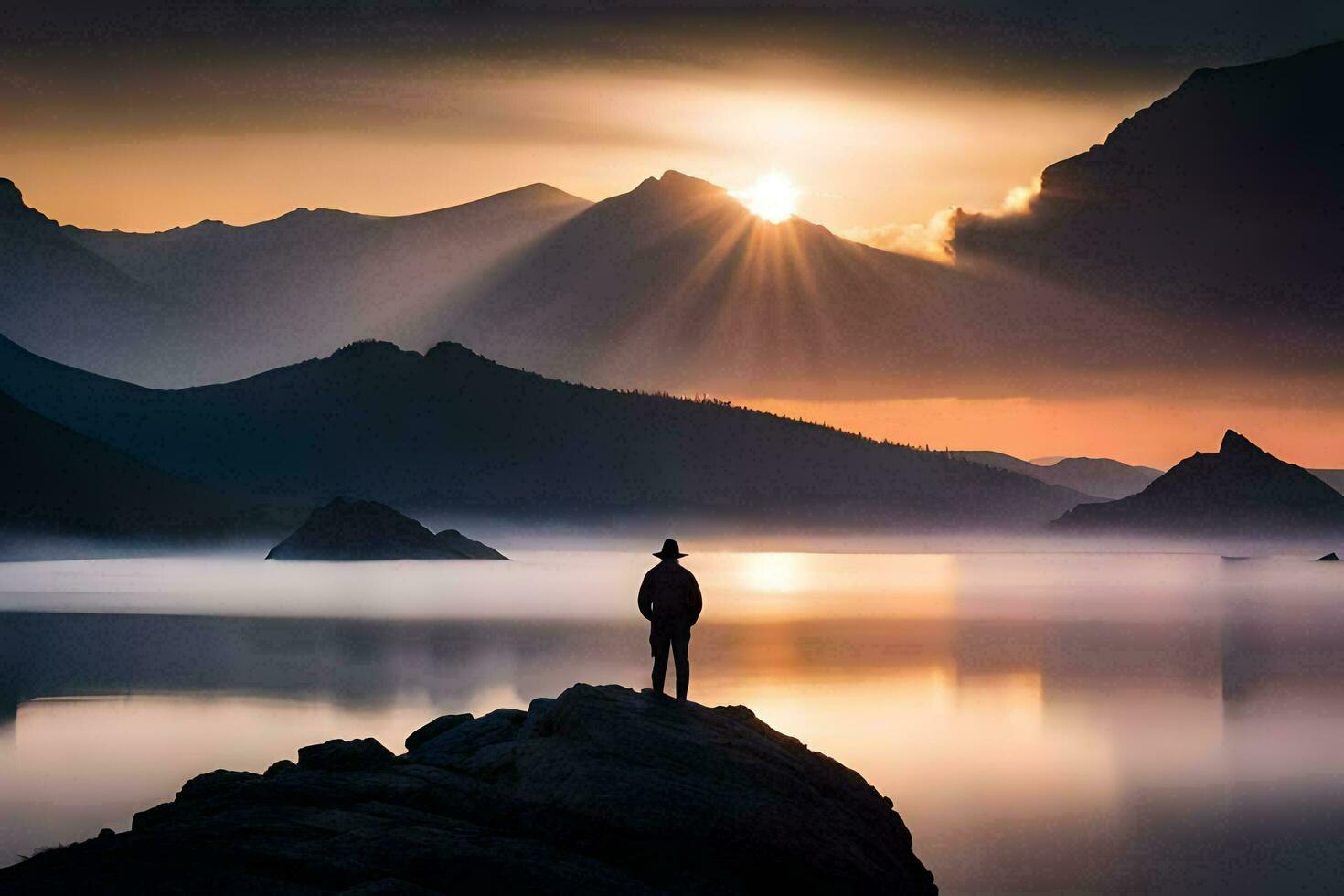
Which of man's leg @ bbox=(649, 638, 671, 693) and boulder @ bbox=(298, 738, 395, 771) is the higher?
man's leg @ bbox=(649, 638, 671, 693)

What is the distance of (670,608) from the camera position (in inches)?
1240

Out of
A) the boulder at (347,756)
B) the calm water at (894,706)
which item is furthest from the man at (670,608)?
the calm water at (894,706)

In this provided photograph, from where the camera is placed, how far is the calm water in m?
33.7

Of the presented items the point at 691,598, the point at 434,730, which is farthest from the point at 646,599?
the point at 434,730

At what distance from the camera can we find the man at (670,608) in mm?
31359

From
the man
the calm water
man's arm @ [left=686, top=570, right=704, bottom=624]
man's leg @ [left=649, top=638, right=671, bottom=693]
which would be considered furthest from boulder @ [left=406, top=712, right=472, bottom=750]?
the calm water

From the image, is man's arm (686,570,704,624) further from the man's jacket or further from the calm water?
the calm water

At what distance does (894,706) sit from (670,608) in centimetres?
2796

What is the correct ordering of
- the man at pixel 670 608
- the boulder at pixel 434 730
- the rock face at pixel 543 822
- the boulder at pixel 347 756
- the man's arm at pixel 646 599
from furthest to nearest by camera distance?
the boulder at pixel 434 730 < the man's arm at pixel 646 599 < the man at pixel 670 608 < the boulder at pixel 347 756 < the rock face at pixel 543 822

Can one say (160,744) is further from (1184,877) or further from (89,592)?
(89,592)

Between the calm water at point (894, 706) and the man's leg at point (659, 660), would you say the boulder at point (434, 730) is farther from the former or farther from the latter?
the calm water at point (894, 706)

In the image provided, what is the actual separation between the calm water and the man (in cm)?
568

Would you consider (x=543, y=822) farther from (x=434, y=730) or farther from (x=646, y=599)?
(x=434, y=730)

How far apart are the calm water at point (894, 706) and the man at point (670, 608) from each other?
18.6 feet
